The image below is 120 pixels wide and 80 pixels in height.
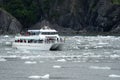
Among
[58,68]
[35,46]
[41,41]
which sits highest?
[41,41]

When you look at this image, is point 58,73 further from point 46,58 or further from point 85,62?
point 46,58

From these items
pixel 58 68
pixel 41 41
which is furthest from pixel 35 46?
pixel 58 68

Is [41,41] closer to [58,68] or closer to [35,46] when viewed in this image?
[35,46]

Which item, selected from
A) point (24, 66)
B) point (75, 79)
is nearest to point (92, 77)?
point (75, 79)

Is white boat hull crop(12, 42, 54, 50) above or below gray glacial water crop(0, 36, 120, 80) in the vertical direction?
above

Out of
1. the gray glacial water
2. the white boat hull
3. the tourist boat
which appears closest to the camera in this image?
the gray glacial water

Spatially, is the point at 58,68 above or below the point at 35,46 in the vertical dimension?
below

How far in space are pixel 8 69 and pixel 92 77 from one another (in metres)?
11.0

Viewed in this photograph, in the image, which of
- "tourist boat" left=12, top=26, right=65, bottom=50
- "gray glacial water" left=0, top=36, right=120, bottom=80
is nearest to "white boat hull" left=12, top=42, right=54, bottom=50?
"tourist boat" left=12, top=26, right=65, bottom=50

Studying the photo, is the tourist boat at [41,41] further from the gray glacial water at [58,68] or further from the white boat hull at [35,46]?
the gray glacial water at [58,68]

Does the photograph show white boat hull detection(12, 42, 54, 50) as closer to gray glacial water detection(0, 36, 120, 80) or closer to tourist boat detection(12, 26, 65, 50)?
tourist boat detection(12, 26, 65, 50)

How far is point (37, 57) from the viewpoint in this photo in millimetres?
77625

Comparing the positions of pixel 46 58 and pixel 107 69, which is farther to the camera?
pixel 46 58

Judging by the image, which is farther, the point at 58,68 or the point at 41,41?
the point at 41,41
